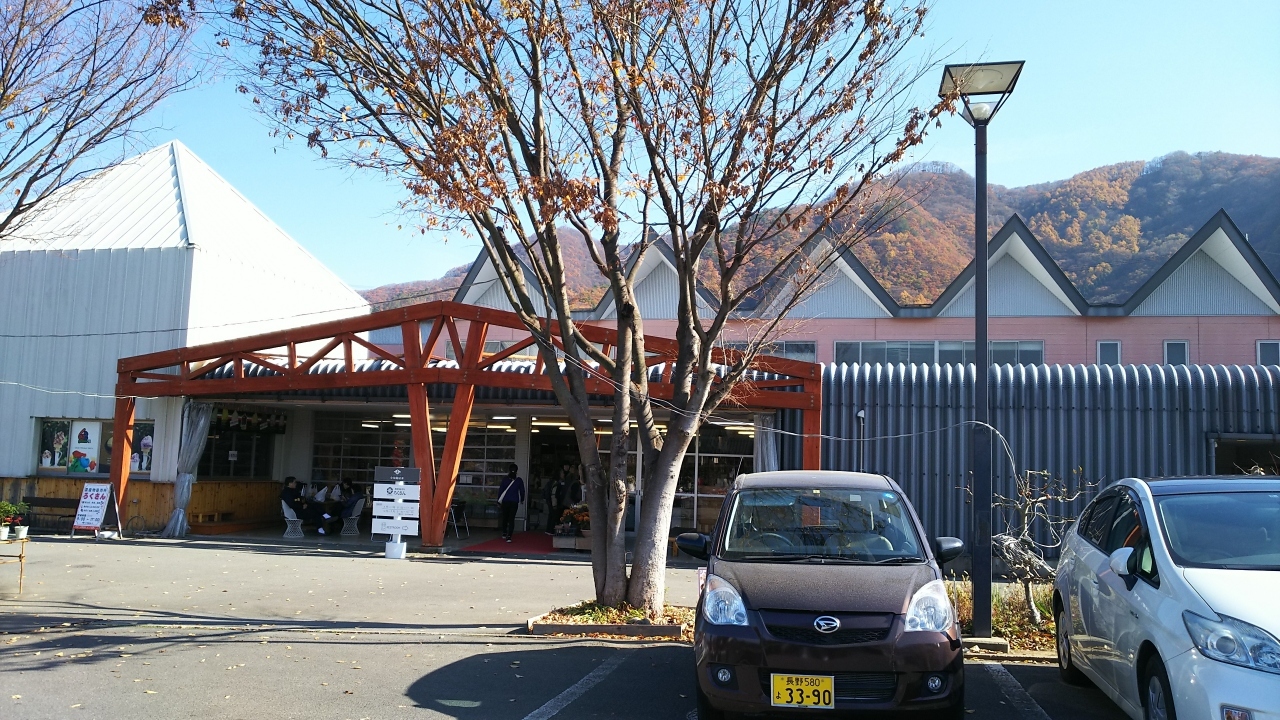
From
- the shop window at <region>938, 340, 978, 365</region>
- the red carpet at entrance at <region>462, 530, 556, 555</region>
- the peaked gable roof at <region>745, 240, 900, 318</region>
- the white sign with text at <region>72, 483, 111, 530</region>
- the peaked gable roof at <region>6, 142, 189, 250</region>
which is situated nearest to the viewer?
the red carpet at entrance at <region>462, 530, 556, 555</region>

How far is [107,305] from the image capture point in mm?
21578

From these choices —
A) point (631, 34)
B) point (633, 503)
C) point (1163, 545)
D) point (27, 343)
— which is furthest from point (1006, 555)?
Answer: point (27, 343)

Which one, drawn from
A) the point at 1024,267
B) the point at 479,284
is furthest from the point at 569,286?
the point at 1024,267

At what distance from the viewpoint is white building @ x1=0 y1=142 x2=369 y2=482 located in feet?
69.5

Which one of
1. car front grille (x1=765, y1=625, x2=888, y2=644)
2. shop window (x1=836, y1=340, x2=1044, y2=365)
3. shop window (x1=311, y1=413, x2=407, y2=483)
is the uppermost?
shop window (x1=836, y1=340, x2=1044, y2=365)

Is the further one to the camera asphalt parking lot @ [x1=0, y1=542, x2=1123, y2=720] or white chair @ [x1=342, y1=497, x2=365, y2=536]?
white chair @ [x1=342, y1=497, x2=365, y2=536]

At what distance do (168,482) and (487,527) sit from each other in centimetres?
734

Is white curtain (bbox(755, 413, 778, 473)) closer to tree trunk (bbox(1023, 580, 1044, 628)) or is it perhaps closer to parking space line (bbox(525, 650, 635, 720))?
tree trunk (bbox(1023, 580, 1044, 628))

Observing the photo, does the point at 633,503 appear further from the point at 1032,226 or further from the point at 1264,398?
the point at 1032,226

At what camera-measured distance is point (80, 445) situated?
21469 millimetres

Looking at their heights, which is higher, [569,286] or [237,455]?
[569,286]

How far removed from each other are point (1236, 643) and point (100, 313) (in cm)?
2297

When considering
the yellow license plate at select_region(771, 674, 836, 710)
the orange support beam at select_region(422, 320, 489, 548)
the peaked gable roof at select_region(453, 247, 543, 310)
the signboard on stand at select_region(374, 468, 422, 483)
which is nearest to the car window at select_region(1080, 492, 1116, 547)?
the yellow license plate at select_region(771, 674, 836, 710)

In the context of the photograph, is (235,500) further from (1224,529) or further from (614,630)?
(1224,529)
